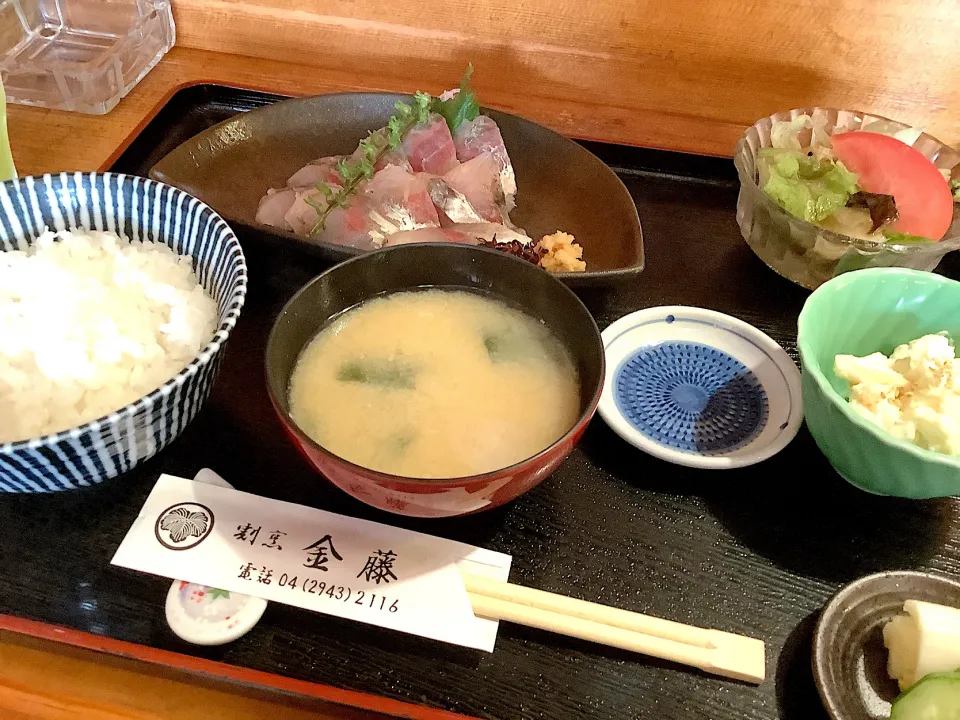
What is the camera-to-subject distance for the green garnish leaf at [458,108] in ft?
5.04

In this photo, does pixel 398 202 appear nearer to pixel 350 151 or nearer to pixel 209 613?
pixel 350 151

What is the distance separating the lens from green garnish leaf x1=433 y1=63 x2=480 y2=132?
154 cm

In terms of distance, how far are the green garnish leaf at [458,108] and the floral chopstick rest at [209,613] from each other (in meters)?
1.07

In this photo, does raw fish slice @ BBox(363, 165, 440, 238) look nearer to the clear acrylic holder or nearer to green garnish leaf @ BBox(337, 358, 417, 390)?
green garnish leaf @ BBox(337, 358, 417, 390)

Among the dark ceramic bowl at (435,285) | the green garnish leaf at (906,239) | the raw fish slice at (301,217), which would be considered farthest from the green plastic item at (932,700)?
the raw fish slice at (301,217)

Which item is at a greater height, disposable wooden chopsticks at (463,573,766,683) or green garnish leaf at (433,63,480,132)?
green garnish leaf at (433,63,480,132)

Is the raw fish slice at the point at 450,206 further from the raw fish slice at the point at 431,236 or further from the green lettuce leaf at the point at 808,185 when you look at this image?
the green lettuce leaf at the point at 808,185

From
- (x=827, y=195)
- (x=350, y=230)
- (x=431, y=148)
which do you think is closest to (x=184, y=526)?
(x=350, y=230)

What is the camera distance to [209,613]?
894mm

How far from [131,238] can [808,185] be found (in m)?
1.26

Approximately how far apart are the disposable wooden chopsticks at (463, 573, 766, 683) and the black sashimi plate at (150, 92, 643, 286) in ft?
2.15

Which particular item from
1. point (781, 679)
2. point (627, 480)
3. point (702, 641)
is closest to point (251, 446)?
point (627, 480)

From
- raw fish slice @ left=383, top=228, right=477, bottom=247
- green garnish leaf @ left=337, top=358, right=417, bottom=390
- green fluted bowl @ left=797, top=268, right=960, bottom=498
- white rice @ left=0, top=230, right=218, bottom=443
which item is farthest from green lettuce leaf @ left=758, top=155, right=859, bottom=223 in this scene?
white rice @ left=0, top=230, right=218, bottom=443

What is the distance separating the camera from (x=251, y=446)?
1.11 meters
